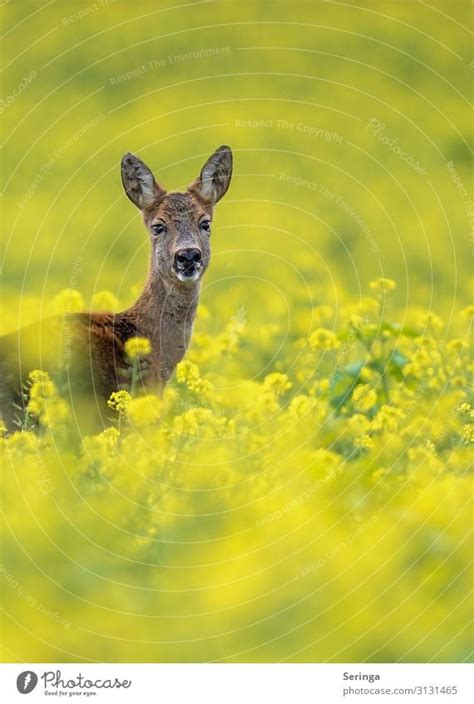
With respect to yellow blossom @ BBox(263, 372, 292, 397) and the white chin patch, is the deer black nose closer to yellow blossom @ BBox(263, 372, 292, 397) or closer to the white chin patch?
the white chin patch

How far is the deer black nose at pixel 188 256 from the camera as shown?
11.5m

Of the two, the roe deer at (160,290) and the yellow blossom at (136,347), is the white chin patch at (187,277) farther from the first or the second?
the yellow blossom at (136,347)

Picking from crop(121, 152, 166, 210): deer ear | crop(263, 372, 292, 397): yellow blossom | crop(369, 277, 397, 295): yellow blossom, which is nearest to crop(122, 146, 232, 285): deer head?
crop(121, 152, 166, 210): deer ear

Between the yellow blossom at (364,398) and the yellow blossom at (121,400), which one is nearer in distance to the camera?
the yellow blossom at (121,400)

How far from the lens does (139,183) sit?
12023 mm

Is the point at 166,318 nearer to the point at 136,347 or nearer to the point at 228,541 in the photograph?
the point at 136,347

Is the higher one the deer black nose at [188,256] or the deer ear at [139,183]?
the deer ear at [139,183]

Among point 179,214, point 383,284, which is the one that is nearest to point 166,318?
point 179,214

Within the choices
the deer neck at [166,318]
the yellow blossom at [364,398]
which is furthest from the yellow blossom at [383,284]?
the deer neck at [166,318]

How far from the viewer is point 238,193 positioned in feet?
66.0

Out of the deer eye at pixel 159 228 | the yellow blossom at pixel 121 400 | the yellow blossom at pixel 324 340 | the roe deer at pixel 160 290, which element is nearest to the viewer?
the yellow blossom at pixel 121 400

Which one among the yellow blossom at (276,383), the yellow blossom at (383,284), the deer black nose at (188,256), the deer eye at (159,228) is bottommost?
the yellow blossom at (276,383)

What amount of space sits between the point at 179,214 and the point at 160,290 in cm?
63

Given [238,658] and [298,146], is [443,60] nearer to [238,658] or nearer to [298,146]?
[298,146]
